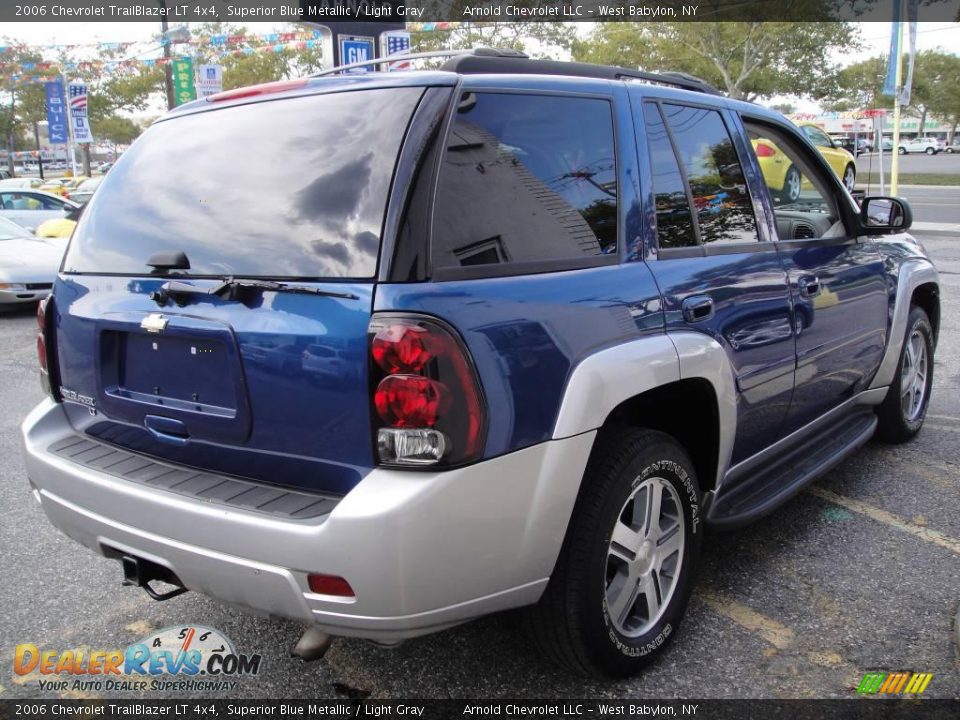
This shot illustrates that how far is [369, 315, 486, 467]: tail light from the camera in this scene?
202 centimetres

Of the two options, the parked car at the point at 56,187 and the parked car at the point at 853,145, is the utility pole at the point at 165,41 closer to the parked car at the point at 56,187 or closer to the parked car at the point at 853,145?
the parked car at the point at 56,187

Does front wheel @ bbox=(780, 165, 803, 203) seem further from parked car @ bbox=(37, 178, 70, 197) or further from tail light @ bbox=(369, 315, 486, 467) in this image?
parked car @ bbox=(37, 178, 70, 197)

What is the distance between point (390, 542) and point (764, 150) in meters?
2.54

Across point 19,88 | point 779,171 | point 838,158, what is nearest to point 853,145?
point 838,158

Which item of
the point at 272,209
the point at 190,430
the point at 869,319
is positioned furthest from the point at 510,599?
the point at 869,319

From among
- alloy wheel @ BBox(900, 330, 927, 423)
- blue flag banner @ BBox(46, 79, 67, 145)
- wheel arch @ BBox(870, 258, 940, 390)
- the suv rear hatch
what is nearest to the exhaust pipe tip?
the suv rear hatch

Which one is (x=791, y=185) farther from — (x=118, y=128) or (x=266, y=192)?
(x=118, y=128)

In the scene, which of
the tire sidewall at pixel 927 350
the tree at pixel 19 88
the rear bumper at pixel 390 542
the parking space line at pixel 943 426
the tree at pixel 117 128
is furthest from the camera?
the tree at pixel 117 128

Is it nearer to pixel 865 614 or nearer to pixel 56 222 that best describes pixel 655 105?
pixel 865 614

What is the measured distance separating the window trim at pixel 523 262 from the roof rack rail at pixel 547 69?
152 mm

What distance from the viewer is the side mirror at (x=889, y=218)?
4.08 meters

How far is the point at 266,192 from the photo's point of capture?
2.35 m

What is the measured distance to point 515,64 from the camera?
2707 mm

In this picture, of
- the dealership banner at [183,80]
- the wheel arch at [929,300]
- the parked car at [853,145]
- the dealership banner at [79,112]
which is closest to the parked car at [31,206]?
the dealership banner at [183,80]
